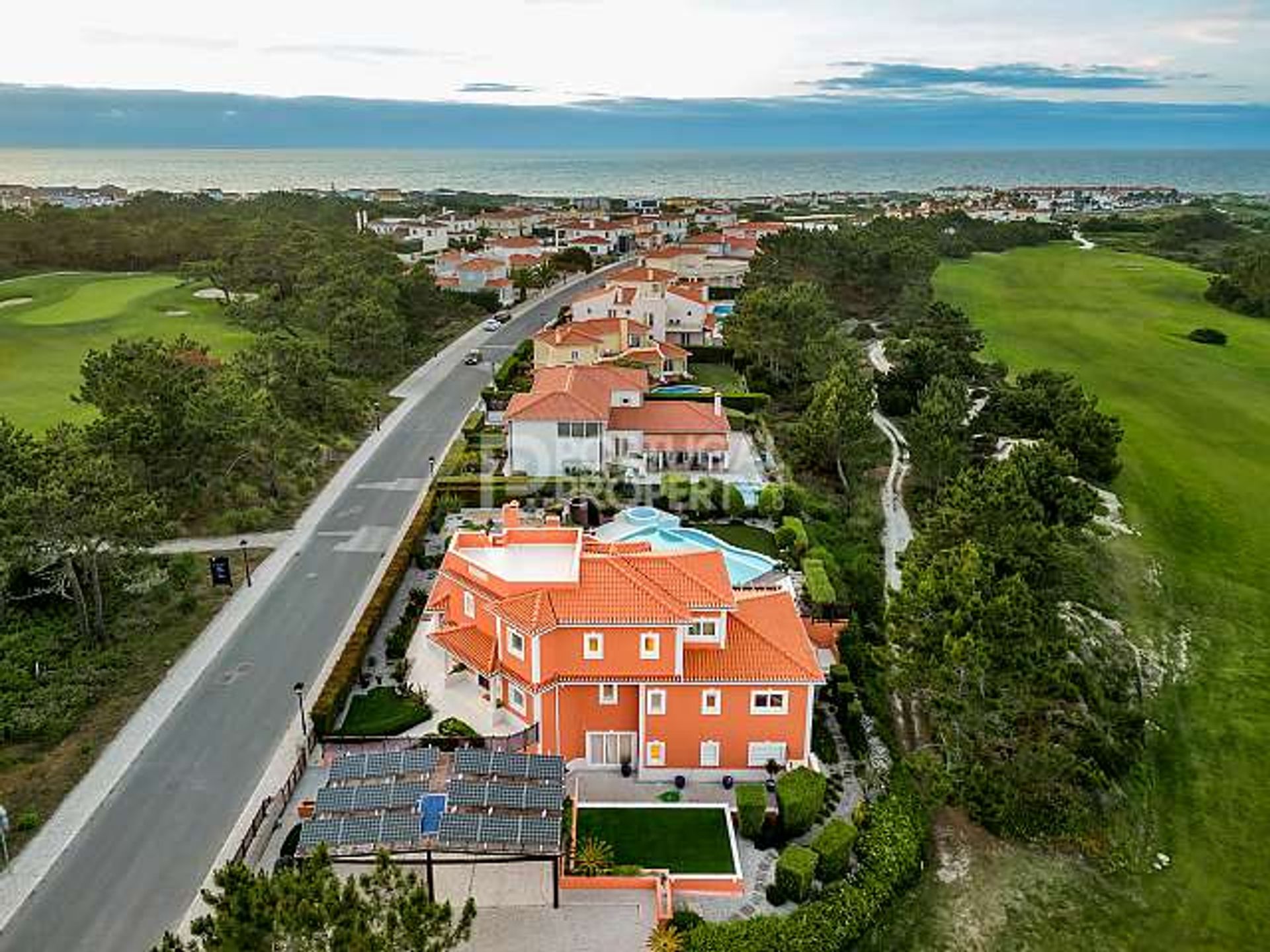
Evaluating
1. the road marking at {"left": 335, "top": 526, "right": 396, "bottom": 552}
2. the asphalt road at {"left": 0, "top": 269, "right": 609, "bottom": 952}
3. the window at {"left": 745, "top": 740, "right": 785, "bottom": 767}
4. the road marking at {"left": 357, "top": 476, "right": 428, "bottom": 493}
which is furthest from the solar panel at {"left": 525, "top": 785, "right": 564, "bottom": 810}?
the road marking at {"left": 357, "top": 476, "right": 428, "bottom": 493}

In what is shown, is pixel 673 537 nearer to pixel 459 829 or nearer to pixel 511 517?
pixel 511 517

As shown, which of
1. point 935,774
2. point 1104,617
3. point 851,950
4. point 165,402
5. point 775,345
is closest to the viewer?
point 851,950

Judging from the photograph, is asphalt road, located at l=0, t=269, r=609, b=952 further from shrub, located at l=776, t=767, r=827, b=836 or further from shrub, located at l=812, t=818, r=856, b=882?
shrub, located at l=812, t=818, r=856, b=882

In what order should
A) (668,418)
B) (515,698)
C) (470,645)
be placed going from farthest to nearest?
(668,418) < (470,645) < (515,698)

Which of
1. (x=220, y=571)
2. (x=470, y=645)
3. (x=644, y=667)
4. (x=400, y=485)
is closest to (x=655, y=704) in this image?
(x=644, y=667)

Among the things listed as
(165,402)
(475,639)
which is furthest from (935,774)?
(165,402)

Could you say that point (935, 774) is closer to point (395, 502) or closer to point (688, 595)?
point (688, 595)

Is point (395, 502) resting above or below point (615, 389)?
below

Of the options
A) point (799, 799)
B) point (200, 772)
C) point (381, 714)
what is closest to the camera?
point (799, 799)
